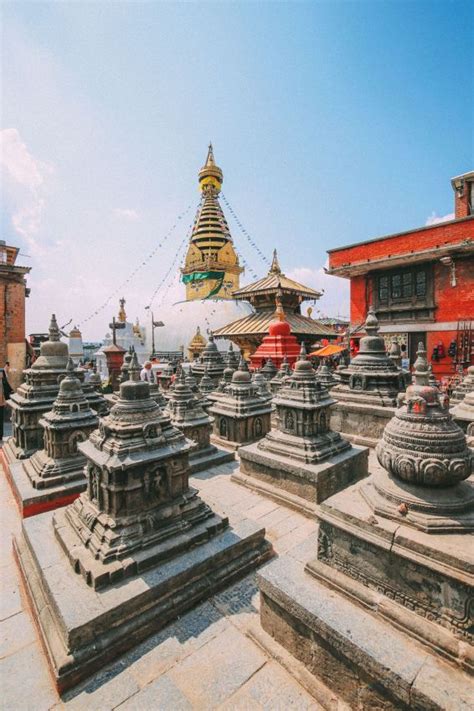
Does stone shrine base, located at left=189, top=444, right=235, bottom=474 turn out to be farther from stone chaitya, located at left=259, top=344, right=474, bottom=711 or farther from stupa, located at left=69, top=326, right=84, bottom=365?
stupa, located at left=69, top=326, right=84, bottom=365

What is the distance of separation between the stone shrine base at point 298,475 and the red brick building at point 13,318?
11.1 meters

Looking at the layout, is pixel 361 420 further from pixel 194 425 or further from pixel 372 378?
pixel 194 425

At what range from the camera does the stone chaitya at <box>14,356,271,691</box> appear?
2623 mm

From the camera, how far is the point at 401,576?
2.27m

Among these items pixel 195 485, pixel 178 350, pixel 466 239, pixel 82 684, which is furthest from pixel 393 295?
pixel 178 350

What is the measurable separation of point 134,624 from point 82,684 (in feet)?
1.50

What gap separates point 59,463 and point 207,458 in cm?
253

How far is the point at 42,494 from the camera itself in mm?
4715

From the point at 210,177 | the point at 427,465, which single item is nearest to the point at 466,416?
the point at 427,465

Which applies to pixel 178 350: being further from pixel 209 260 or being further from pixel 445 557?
pixel 445 557

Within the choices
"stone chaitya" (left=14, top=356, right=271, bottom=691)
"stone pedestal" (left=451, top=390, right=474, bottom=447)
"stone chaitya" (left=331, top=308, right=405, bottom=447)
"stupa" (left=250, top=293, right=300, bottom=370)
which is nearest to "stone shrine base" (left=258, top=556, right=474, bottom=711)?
"stone chaitya" (left=14, top=356, right=271, bottom=691)

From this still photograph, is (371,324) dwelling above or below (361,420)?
above

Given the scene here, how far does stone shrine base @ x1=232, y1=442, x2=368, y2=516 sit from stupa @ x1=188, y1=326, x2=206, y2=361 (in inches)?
802

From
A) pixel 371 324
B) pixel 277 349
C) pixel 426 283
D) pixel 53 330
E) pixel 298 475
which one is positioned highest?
pixel 426 283
